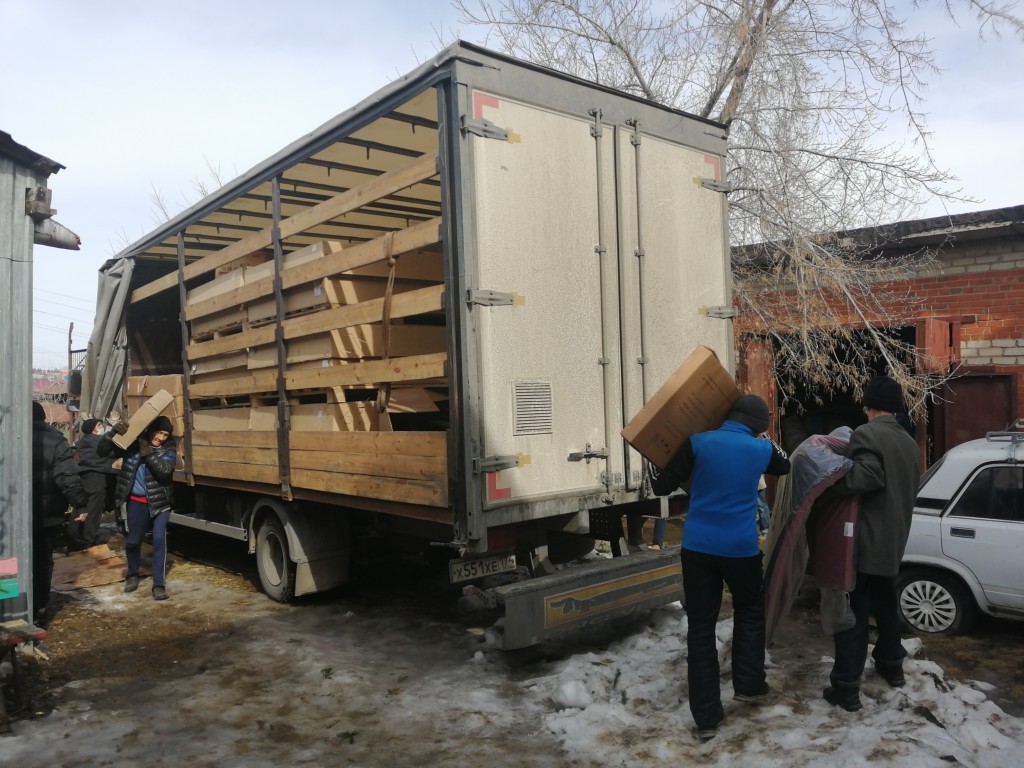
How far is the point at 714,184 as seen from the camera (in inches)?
237

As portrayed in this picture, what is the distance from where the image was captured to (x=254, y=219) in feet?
27.1

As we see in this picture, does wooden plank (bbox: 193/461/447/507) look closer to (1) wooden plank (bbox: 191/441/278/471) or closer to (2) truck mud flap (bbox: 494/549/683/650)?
(1) wooden plank (bbox: 191/441/278/471)

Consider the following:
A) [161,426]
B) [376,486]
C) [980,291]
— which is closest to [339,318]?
[376,486]

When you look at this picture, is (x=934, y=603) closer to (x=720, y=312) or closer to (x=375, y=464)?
(x=720, y=312)

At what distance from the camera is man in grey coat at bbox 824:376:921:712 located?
13.4 ft

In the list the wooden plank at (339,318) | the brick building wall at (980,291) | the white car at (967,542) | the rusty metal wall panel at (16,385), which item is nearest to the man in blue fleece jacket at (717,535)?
the wooden plank at (339,318)

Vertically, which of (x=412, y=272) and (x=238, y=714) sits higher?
(x=412, y=272)

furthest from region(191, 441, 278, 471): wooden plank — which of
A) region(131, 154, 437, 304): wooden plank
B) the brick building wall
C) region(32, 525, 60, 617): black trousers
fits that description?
the brick building wall

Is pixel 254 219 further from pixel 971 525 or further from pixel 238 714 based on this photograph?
pixel 971 525

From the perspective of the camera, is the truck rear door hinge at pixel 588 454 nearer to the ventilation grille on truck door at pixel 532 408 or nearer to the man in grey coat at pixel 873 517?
the ventilation grille on truck door at pixel 532 408

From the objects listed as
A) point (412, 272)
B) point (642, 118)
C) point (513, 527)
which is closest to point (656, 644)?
point (513, 527)

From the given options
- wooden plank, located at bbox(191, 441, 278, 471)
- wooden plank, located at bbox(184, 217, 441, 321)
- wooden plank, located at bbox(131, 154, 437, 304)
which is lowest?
wooden plank, located at bbox(191, 441, 278, 471)

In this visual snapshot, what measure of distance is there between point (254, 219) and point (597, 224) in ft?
14.6

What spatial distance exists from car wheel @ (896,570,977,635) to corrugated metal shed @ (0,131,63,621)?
6018 mm
